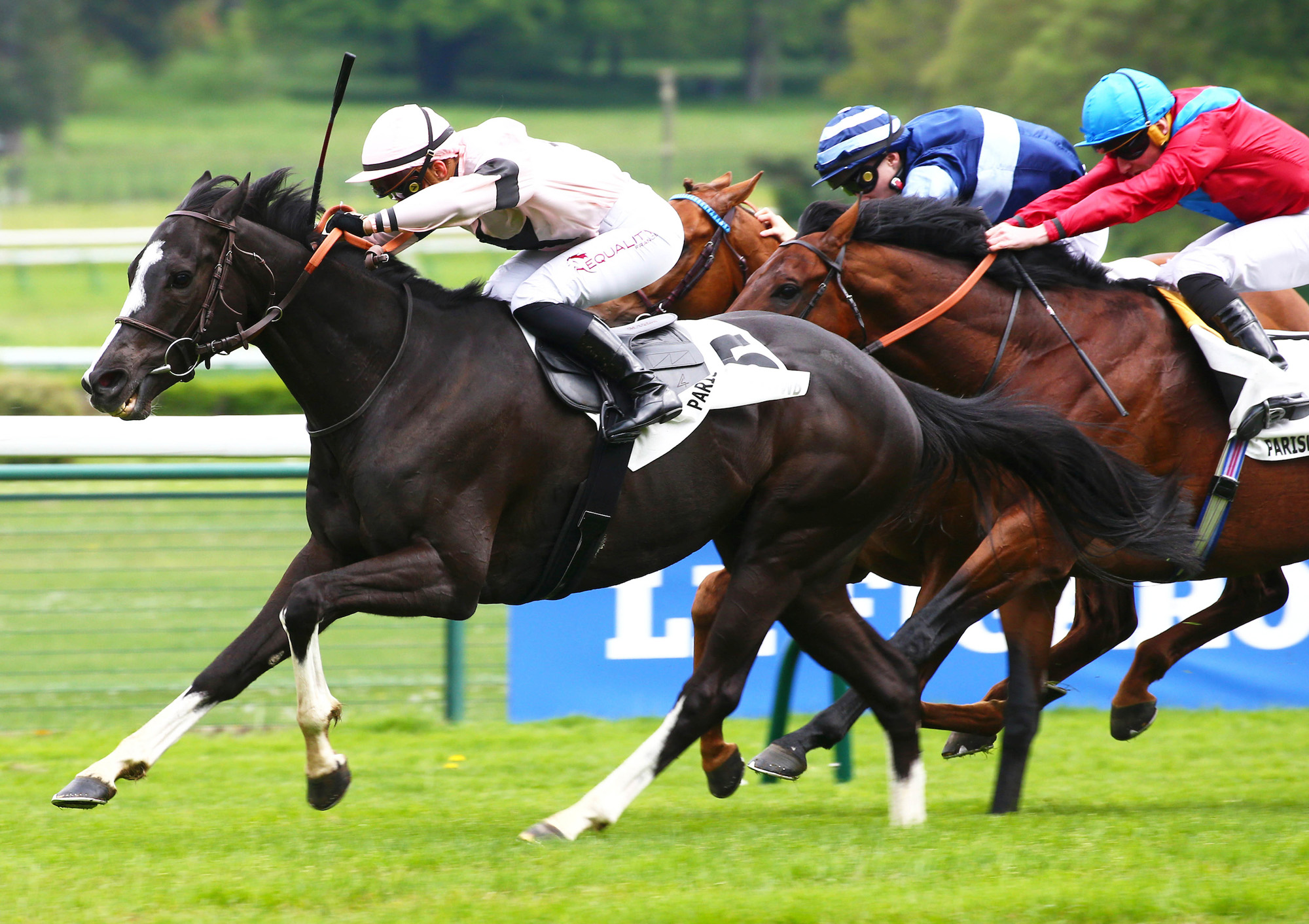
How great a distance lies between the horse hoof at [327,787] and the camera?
161 inches

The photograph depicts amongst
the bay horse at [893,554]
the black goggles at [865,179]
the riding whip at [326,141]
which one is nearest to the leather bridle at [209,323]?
the riding whip at [326,141]

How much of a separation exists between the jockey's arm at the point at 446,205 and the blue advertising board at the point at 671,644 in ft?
9.08

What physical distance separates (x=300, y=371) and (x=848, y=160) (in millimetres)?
2255

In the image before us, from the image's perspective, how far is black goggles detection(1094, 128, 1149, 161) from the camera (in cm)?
509

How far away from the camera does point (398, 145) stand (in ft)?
14.1

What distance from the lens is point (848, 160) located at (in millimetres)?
5602

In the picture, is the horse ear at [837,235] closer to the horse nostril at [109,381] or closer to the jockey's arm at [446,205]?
the jockey's arm at [446,205]

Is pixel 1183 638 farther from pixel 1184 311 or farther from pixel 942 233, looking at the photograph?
pixel 942 233

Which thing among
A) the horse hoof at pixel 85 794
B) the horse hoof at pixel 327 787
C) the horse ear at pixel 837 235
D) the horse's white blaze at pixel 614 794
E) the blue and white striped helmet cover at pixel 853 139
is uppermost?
the blue and white striped helmet cover at pixel 853 139

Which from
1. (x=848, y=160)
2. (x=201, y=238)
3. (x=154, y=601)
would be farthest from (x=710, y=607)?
(x=154, y=601)

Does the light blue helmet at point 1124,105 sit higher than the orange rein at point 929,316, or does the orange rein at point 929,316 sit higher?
the light blue helmet at point 1124,105

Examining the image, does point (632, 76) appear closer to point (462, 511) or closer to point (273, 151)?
point (273, 151)

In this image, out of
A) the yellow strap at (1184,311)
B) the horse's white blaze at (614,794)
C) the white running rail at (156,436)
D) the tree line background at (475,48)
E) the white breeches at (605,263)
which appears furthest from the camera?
the tree line background at (475,48)

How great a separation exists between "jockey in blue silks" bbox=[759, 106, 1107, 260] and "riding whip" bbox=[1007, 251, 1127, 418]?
0.47 meters
